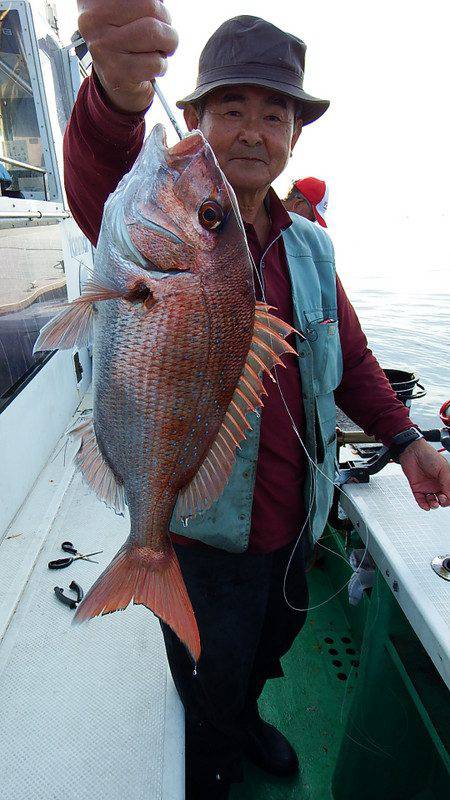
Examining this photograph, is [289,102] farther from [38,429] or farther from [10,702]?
[38,429]

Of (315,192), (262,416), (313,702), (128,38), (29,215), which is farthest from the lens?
(315,192)

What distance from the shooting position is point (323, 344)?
189 centimetres

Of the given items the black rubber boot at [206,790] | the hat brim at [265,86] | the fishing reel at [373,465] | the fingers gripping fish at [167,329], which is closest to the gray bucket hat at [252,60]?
the hat brim at [265,86]

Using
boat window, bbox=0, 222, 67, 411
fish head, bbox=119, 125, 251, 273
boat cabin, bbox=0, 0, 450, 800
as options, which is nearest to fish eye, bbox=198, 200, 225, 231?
fish head, bbox=119, 125, 251, 273

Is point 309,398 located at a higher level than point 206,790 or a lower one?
higher

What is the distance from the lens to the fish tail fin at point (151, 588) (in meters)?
1.34

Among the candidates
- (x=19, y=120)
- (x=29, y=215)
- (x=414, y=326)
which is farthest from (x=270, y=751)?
(x=414, y=326)

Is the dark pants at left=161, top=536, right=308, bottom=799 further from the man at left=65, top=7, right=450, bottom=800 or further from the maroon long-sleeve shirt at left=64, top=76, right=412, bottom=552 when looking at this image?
the maroon long-sleeve shirt at left=64, top=76, right=412, bottom=552

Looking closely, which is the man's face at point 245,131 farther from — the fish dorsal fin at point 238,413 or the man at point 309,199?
the man at point 309,199

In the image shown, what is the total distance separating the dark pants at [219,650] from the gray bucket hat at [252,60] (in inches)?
61.9

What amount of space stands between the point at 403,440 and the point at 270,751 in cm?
155

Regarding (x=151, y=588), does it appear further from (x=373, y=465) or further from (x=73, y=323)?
(x=373, y=465)

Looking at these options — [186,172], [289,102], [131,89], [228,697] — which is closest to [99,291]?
[186,172]

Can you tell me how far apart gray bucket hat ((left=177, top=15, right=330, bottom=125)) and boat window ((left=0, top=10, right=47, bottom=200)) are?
336 cm
